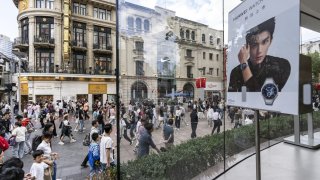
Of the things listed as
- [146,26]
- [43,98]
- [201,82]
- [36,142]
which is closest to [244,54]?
[146,26]

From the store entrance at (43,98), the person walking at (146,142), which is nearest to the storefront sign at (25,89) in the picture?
the store entrance at (43,98)

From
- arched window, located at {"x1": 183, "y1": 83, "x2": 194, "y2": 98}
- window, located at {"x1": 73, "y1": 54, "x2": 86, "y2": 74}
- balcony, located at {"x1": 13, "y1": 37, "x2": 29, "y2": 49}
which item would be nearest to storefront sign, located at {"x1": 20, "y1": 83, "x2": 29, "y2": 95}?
balcony, located at {"x1": 13, "y1": 37, "x2": 29, "y2": 49}

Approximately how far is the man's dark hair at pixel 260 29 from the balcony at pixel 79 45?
2862 cm

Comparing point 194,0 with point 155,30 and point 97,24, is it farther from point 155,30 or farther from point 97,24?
point 97,24

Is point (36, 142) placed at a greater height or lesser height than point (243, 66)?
lesser

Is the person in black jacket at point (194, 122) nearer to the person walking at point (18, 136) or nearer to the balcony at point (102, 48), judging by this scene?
the person walking at point (18, 136)

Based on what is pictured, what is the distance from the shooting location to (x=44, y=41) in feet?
90.9

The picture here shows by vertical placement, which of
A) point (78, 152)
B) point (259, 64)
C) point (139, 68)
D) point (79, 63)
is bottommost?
point (78, 152)

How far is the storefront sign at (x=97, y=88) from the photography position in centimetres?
3019

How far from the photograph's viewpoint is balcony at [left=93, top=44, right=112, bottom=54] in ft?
102

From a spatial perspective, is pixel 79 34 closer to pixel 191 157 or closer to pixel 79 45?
pixel 79 45

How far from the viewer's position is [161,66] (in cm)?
488

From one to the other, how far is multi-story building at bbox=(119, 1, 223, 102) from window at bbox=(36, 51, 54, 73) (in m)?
25.4

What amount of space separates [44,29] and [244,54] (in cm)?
Answer: 2878
